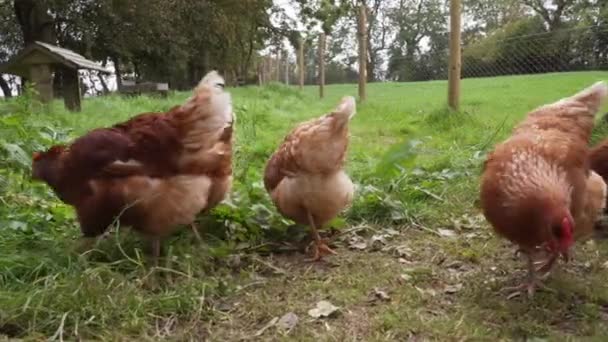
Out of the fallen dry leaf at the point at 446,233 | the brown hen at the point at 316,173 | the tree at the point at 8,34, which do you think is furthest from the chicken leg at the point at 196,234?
the tree at the point at 8,34

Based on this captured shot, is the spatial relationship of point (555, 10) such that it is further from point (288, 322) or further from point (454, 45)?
point (288, 322)

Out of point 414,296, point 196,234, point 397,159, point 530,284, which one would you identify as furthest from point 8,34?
point 530,284

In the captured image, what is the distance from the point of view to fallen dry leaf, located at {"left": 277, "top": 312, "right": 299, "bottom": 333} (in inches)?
100

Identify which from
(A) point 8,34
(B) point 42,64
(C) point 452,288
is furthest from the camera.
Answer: (A) point 8,34

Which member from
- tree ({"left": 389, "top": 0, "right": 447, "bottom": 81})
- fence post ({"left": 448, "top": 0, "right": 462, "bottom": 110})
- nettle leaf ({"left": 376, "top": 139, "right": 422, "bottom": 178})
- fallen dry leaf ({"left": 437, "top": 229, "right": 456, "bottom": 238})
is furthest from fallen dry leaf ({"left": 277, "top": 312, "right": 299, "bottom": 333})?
tree ({"left": 389, "top": 0, "right": 447, "bottom": 81})

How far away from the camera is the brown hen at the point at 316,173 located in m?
3.33

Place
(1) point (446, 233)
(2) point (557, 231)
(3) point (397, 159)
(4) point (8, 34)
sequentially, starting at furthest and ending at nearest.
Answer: (4) point (8, 34) < (3) point (397, 159) < (1) point (446, 233) < (2) point (557, 231)

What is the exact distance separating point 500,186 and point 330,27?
3048 centimetres

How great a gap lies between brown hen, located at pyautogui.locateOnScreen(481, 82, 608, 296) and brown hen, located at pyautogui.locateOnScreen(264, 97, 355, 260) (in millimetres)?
910

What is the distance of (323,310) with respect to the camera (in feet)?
8.93

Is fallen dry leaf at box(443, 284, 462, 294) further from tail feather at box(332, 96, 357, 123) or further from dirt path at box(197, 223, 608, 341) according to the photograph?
tail feather at box(332, 96, 357, 123)

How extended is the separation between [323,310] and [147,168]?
121 centimetres

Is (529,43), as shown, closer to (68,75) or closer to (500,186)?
(68,75)

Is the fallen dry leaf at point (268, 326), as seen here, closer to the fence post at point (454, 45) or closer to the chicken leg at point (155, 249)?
the chicken leg at point (155, 249)
